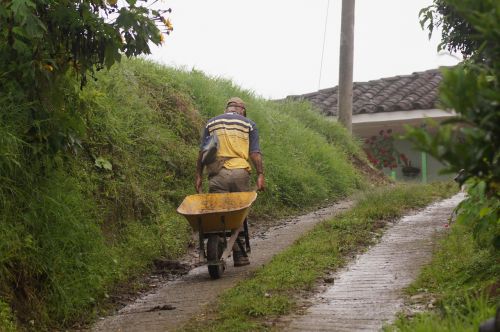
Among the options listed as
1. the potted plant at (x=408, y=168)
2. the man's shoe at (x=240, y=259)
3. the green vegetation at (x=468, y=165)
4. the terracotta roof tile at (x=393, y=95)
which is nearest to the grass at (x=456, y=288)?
the green vegetation at (x=468, y=165)

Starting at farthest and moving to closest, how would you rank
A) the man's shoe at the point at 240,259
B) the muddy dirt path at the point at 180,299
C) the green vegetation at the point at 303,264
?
the man's shoe at the point at 240,259
the muddy dirt path at the point at 180,299
the green vegetation at the point at 303,264

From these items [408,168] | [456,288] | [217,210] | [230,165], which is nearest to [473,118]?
[456,288]

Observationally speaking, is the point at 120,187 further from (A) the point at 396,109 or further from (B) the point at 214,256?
(A) the point at 396,109

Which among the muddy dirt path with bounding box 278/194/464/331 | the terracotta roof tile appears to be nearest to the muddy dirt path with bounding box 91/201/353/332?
the muddy dirt path with bounding box 278/194/464/331

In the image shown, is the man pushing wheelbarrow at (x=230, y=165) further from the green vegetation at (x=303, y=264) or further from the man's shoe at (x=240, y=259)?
the green vegetation at (x=303, y=264)

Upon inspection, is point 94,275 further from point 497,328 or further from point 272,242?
point 497,328

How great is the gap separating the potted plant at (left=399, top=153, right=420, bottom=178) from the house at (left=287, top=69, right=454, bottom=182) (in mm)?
26

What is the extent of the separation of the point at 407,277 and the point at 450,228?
2.45 metres

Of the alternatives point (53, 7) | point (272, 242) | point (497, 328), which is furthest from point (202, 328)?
point (272, 242)

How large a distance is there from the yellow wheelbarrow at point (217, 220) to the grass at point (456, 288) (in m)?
2.02

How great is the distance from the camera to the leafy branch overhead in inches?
250

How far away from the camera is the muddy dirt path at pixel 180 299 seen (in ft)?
21.1

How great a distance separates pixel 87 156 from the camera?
902 cm

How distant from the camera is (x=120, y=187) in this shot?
924 cm
